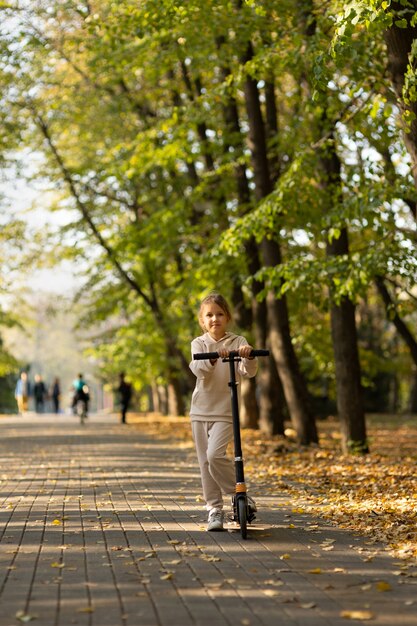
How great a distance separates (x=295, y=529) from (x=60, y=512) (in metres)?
2.62

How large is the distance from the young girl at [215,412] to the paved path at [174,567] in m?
0.39

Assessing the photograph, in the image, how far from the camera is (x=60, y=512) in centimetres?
1086

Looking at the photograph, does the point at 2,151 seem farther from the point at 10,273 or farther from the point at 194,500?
the point at 194,500

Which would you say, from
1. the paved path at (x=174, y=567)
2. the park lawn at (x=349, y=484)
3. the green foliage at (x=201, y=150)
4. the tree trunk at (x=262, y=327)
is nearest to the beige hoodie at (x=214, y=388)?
the paved path at (x=174, y=567)

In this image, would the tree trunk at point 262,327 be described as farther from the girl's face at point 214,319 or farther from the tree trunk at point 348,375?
the girl's face at point 214,319

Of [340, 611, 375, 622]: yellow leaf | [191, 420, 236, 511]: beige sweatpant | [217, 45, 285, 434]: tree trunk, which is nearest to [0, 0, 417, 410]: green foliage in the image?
[217, 45, 285, 434]: tree trunk

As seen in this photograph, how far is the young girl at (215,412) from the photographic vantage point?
9281 mm

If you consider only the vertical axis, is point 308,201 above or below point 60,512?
above

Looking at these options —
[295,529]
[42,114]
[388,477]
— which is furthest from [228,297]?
[295,529]

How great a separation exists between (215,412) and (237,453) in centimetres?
49

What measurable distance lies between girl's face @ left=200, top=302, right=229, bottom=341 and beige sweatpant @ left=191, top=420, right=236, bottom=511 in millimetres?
764

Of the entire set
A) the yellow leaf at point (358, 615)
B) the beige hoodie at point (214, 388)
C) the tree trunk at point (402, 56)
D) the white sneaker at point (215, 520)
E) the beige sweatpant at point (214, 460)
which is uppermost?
the tree trunk at point (402, 56)

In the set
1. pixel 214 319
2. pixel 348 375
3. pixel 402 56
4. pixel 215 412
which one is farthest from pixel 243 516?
pixel 348 375

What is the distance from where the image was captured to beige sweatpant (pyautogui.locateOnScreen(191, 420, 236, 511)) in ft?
30.3
